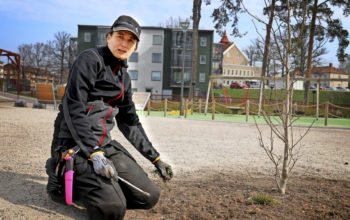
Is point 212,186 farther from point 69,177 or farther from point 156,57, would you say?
point 156,57

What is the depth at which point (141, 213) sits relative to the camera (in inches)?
130

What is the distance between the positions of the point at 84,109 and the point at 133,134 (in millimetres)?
678

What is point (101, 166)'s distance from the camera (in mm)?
2633

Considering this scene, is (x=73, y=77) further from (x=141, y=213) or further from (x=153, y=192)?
(x=141, y=213)

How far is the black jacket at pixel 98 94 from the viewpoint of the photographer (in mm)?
2787

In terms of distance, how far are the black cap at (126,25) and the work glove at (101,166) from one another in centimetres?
94

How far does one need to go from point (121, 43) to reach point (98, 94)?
0.42m

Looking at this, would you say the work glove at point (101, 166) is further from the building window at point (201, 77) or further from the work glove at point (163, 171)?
the building window at point (201, 77)

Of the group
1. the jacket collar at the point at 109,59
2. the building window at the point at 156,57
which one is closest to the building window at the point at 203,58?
the building window at the point at 156,57

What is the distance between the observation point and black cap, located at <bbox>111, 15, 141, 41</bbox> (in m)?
2.96

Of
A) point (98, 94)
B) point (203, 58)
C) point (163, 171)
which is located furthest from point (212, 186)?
point (203, 58)

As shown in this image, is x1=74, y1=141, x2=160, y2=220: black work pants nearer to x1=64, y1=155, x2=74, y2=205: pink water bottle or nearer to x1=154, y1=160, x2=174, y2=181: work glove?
x1=64, y1=155, x2=74, y2=205: pink water bottle

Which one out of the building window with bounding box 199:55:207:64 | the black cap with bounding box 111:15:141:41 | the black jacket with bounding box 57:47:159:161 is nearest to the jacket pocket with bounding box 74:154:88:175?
the black jacket with bounding box 57:47:159:161

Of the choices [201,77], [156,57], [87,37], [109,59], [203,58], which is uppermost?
[87,37]
